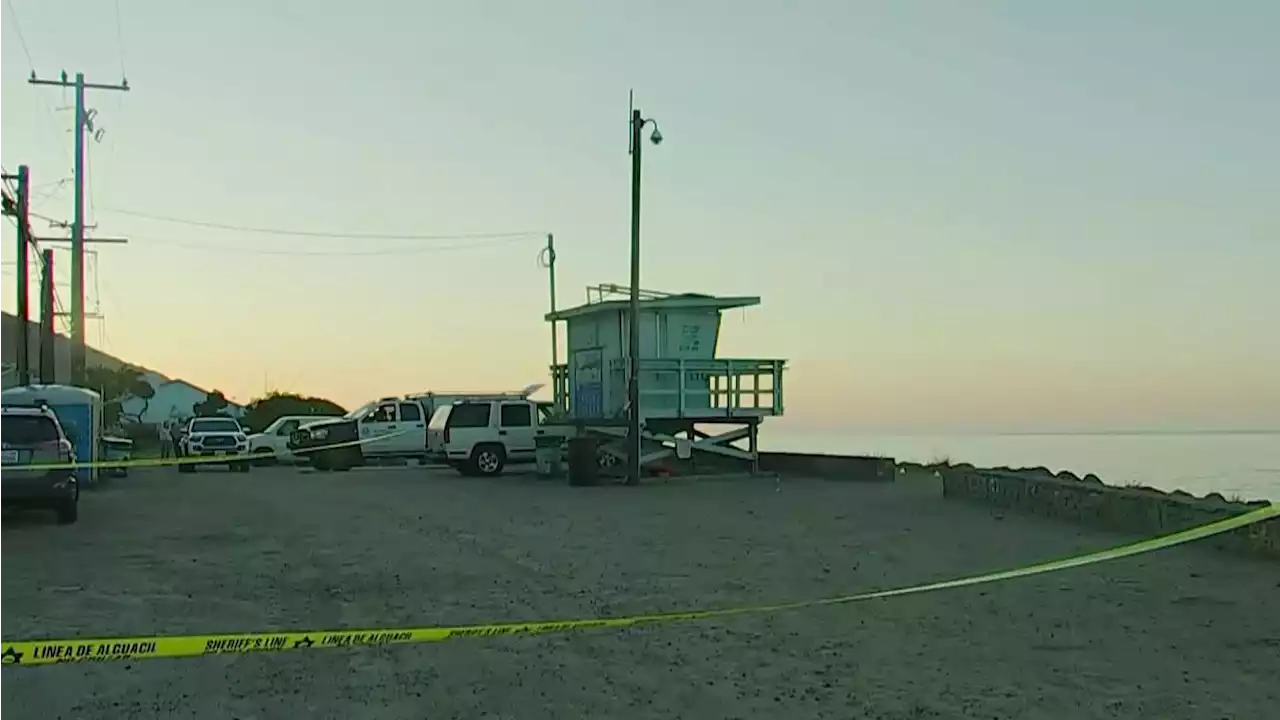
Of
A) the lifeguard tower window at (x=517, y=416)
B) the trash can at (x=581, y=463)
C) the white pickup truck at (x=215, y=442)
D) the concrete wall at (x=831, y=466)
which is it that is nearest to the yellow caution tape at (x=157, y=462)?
the white pickup truck at (x=215, y=442)

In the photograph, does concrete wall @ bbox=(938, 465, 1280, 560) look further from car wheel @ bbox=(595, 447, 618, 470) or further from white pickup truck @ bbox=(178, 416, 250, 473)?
white pickup truck @ bbox=(178, 416, 250, 473)

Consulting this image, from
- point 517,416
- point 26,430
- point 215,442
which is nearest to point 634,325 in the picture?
point 517,416

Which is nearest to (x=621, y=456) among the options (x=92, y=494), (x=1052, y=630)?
(x=92, y=494)

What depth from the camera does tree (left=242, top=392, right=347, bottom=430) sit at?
81.6 meters

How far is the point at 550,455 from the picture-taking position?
109 ft

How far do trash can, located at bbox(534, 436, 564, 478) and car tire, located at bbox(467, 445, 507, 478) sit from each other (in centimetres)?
185

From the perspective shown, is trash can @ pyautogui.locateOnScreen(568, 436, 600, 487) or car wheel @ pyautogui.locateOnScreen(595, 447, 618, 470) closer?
trash can @ pyautogui.locateOnScreen(568, 436, 600, 487)

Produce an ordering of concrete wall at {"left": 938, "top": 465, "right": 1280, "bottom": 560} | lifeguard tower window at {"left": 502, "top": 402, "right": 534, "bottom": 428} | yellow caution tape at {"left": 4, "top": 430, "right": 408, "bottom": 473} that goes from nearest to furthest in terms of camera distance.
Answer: concrete wall at {"left": 938, "top": 465, "right": 1280, "bottom": 560} → yellow caution tape at {"left": 4, "top": 430, "right": 408, "bottom": 473} → lifeguard tower window at {"left": 502, "top": 402, "right": 534, "bottom": 428}

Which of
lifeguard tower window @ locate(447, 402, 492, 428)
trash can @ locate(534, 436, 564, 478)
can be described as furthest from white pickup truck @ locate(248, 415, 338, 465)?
trash can @ locate(534, 436, 564, 478)

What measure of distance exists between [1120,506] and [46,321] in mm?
38269

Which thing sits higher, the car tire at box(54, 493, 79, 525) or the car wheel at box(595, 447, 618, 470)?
the car wheel at box(595, 447, 618, 470)

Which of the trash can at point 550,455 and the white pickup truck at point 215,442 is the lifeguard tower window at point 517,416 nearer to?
the trash can at point 550,455

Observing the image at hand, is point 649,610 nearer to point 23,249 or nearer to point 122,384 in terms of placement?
point 23,249

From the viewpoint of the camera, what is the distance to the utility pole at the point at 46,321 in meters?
44.7
